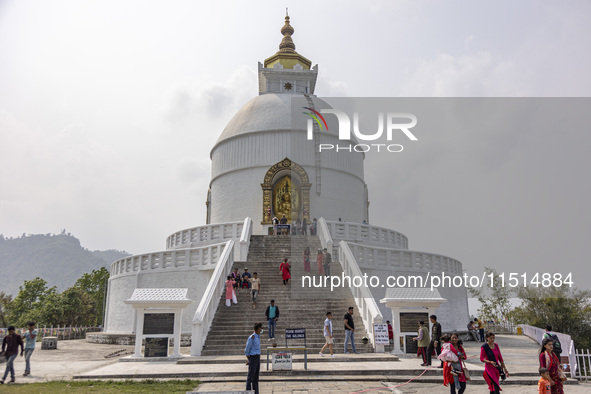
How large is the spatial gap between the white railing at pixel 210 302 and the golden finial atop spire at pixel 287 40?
22344 millimetres

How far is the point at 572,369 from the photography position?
10430 mm

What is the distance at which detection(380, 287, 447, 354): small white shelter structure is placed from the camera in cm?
1277

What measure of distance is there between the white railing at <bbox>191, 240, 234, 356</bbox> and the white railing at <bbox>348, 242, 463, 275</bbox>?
180 inches

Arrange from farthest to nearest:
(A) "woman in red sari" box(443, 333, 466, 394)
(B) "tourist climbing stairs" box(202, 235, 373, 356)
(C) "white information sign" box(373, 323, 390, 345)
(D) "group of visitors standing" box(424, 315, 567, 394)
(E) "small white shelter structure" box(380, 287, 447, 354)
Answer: (B) "tourist climbing stairs" box(202, 235, 373, 356) < (E) "small white shelter structure" box(380, 287, 447, 354) < (C) "white information sign" box(373, 323, 390, 345) < (A) "woman in red sari" box(443, 333, 466, 394) < (D) "group of visitors standing" box(424, 315, 567, 394)

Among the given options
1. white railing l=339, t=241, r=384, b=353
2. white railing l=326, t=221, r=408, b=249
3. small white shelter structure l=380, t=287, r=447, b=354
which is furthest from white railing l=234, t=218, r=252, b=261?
small white shelter structure l=380, t=287, r=447, b=354

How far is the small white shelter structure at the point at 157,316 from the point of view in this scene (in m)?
12.4

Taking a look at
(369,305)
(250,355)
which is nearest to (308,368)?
(250,355)

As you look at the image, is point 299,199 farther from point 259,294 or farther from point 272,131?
point 259,294

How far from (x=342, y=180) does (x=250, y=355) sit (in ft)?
71.1

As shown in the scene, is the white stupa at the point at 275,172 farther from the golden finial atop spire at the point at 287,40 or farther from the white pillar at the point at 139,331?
the white pillar at the point at 139,331

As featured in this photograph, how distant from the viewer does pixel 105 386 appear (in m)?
8.76

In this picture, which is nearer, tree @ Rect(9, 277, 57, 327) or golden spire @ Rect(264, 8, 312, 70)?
golden spire @ Rect(264, 8, 312, 70)

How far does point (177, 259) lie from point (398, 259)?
8674mm

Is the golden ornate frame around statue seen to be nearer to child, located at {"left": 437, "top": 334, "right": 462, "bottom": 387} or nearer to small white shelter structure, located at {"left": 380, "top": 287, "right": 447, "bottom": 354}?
small white shelter structure, located at {"left": 380, "top": 287, "right": 447, "bottom": 354}
